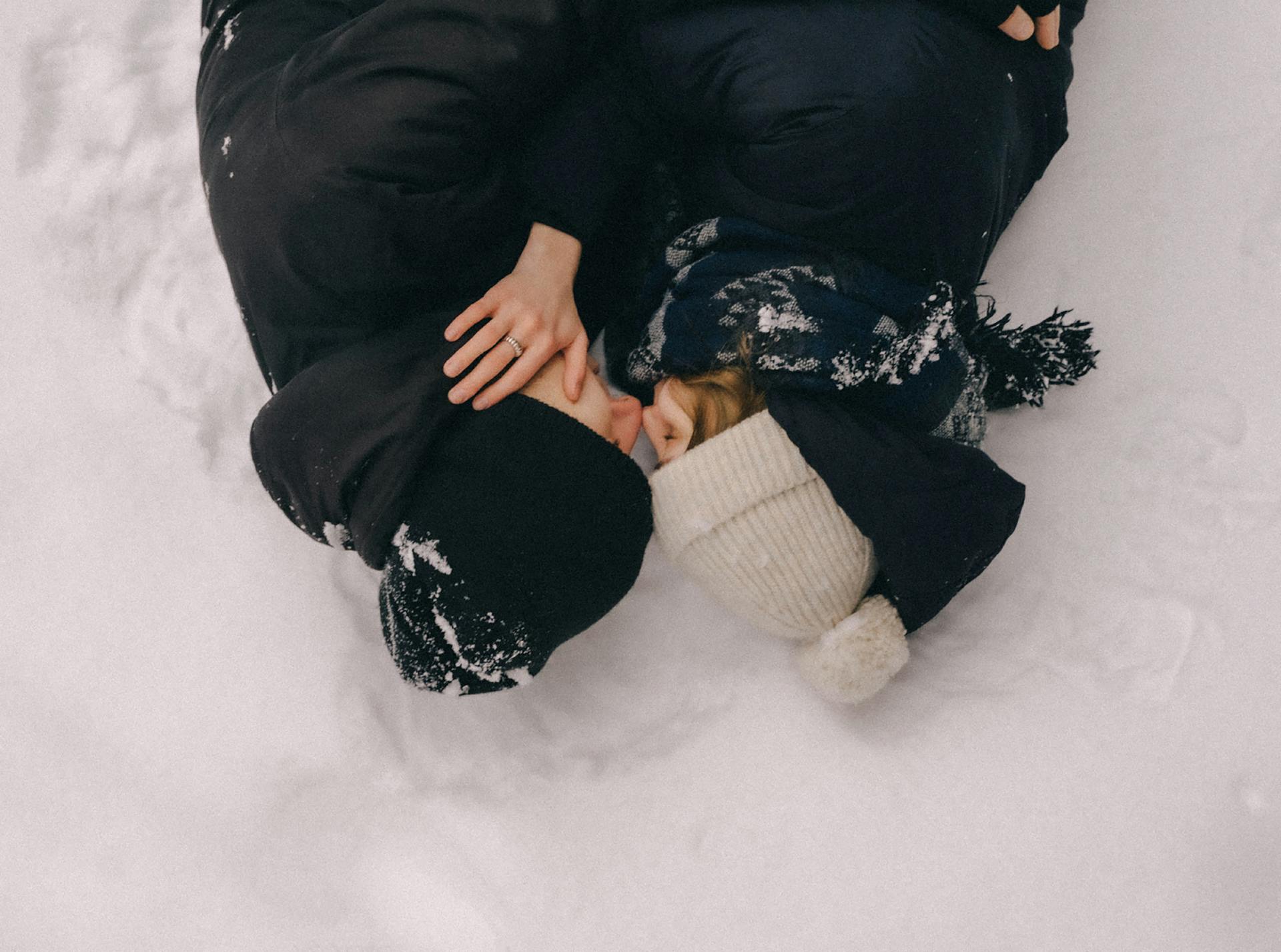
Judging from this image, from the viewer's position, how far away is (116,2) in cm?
115

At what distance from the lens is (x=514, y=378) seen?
0.80m

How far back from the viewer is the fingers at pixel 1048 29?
0.91 m

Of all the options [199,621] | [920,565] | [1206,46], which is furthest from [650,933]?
[1206,46]

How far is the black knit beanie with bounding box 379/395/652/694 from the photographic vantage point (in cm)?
75

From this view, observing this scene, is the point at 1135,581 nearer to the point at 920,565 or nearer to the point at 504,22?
the point at 920,565

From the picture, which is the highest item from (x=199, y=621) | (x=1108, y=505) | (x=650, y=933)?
(x=1108, y=505)

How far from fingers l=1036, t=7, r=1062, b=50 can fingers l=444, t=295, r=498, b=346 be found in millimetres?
632

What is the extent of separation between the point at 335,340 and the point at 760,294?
0.42m

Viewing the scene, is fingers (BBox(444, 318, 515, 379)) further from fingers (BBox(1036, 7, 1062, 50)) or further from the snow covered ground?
fingers (BBox(1036, 7, 1062, 50))

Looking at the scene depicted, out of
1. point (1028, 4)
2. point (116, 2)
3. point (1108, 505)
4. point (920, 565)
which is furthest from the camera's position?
point (116, 2)

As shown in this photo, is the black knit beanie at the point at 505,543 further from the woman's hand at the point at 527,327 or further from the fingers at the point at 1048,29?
the fingers at the point at 1048,29

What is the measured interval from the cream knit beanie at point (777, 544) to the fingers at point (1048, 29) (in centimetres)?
52

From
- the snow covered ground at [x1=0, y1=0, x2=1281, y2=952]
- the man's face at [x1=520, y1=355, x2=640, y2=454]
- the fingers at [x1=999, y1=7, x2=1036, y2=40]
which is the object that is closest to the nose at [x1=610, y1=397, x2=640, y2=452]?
the man's face at [x1=520, y1=355, x2=640, y2=454]

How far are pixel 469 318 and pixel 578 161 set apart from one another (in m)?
0.21
